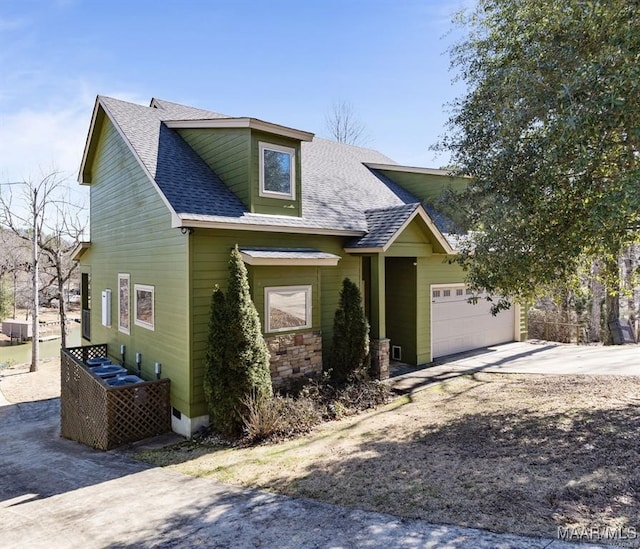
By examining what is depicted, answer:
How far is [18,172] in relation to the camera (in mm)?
23906

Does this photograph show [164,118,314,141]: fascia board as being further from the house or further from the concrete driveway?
the concrete driveway

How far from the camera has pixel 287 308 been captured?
9.40m

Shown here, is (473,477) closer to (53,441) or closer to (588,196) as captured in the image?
(588,196)

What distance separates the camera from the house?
28.2 feet

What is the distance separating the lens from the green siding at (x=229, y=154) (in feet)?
30.7

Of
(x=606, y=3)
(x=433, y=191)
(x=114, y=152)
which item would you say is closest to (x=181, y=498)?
(x=606, y=3)

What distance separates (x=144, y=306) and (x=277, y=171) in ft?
15.3

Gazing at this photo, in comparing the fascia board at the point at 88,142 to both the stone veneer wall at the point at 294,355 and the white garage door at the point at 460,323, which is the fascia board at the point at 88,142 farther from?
the white garage door at the point at 460,323

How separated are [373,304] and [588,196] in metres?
5.34

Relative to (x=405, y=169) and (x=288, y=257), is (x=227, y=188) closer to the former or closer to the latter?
(x=288, y=257)

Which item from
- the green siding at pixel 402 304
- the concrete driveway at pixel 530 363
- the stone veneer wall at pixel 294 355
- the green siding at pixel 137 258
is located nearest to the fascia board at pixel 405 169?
the green siding at pixel 402 304

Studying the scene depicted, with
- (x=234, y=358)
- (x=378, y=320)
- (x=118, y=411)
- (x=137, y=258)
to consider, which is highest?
(x=137, y=258)

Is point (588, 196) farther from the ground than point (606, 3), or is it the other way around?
point (606, 3)

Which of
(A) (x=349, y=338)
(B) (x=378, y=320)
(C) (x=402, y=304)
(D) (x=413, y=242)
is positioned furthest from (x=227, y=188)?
(C) (x=402, y=304)
